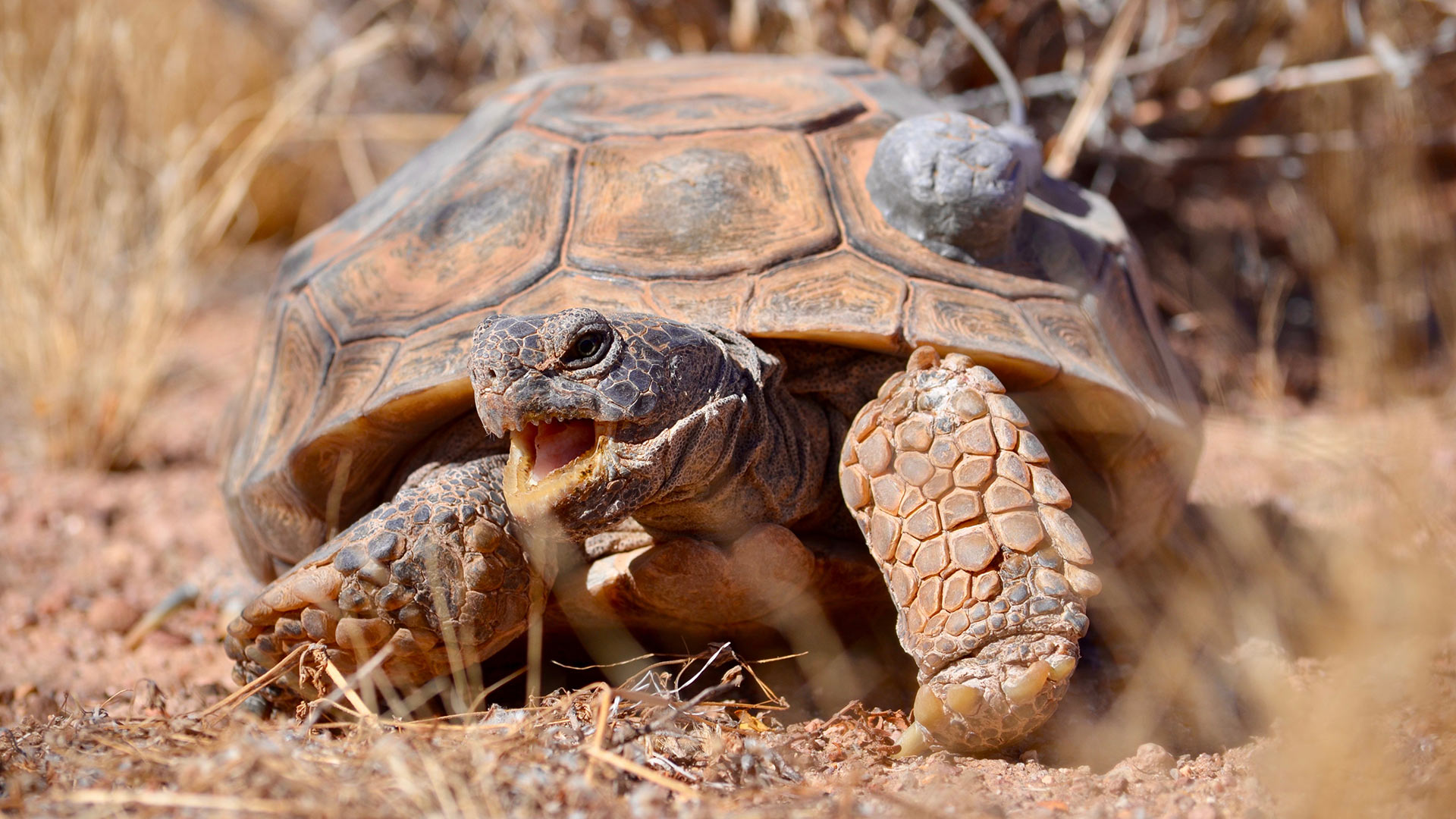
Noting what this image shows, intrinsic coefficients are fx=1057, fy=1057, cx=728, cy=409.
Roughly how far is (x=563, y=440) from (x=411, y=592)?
1.41 feet

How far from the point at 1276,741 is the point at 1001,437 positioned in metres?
0.86

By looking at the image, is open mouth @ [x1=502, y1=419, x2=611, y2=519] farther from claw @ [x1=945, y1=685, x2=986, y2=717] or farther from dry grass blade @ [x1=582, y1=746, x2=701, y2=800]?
claw @ [x1=945, y1=685, x2=986, y2=717]

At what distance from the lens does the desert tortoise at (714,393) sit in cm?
202

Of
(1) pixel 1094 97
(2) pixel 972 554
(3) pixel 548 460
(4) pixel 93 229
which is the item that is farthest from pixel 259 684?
(1) pixel 1094 97

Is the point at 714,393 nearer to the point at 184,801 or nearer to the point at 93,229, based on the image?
the point at 184,801

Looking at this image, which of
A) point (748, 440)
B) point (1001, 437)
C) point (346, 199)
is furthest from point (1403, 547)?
point (346, 199)

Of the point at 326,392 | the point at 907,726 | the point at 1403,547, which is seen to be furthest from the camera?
the point at 1403,547

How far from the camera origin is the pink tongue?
6.84 ft

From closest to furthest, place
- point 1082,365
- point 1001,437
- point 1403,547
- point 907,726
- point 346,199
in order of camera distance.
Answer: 1. point 1001,437
2. point 907,726
3. point 1082,365
4. point 1403,547
5. point 346,199

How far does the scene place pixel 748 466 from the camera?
2.31 m

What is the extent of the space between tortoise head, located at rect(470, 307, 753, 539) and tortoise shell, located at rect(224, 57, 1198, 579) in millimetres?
274

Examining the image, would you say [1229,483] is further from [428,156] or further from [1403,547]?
[428,156]

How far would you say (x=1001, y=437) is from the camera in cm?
212

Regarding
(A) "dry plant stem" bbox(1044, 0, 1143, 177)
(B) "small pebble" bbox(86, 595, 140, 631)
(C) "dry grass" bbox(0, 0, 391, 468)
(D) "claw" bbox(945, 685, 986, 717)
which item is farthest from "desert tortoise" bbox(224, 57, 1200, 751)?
(C) "dry grass" bbox(0, 0, 391, 468)
